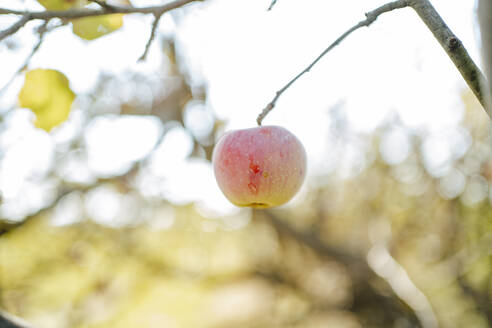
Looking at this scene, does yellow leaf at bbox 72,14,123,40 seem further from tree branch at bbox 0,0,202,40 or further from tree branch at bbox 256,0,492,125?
tree branch at bbox 256,0,492,125

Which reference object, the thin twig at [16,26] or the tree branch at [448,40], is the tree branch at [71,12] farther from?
the tree branch at [448,40]

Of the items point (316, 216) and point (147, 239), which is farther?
point (147, 239)

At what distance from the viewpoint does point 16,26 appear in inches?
29.4

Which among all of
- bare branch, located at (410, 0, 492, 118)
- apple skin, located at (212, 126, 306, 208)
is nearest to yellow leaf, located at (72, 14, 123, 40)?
apple skin, located at (212, 126, 306, 208)

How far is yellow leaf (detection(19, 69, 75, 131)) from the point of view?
1.08 m

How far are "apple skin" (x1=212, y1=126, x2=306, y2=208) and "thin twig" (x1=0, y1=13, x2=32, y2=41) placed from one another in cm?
55

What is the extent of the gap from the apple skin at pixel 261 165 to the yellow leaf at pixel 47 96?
43cm

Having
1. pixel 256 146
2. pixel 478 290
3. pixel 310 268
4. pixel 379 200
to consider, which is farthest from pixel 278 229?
pixel 256 146

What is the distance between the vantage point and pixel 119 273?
423 centimetres

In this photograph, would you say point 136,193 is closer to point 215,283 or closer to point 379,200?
point 215,283

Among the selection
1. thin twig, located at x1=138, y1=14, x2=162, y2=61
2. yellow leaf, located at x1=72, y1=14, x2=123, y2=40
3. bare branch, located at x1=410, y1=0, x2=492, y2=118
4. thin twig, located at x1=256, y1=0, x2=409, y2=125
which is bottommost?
bare branch, located at x1=410, y1=0, x2=492, y2=118

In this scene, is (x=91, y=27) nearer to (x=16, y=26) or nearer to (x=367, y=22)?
(x=16, y=26)

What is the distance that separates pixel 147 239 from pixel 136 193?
950 mm

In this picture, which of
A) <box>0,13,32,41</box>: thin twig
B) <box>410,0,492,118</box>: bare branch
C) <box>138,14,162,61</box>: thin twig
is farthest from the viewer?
<box>138,14,162,61</box>: thin twig
